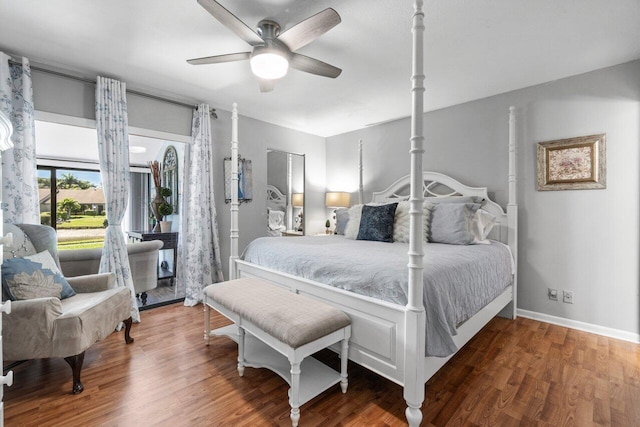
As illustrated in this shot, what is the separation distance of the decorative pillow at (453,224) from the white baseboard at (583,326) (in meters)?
1.11

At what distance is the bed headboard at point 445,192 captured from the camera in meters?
3.17

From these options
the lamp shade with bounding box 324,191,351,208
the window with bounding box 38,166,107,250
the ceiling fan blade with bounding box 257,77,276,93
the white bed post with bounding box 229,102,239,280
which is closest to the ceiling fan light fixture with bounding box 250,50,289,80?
the ceiling fan blade with bounding box 257,77,276,93

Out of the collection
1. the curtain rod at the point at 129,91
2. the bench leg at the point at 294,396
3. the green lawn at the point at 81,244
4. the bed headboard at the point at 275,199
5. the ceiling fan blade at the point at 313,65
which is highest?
the curtain rod at the point at 129,91

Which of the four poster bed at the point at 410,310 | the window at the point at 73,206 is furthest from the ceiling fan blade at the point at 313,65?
the window at the point at 73,206

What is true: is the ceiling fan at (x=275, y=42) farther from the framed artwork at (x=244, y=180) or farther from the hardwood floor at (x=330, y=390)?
the hardwood floor at (x=330, y=390)

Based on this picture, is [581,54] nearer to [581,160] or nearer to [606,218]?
[581,160]

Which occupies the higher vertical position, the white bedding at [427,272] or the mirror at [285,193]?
the mirror at [285,193]

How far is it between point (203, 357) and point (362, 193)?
3.13m

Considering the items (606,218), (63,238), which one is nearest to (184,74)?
(63,238)

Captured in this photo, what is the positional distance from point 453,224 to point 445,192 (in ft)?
3.02

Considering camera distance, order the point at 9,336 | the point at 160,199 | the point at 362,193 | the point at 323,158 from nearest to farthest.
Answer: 1. the point at 9,336
2. the point at 160,199
3. the point at 362,193
4. the point at 323,158

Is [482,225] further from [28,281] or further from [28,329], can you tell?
[28,281]

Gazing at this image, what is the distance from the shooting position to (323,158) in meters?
5.21

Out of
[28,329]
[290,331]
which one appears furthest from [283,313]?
[28,329]
